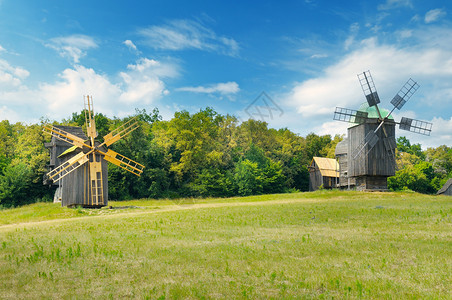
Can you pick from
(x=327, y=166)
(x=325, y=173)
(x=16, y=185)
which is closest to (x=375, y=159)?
(x=325, y=173)

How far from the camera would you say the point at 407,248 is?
46.1 ft

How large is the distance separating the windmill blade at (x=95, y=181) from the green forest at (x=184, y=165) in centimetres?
1976

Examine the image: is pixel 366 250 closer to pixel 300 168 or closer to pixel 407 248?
pixel 407 248

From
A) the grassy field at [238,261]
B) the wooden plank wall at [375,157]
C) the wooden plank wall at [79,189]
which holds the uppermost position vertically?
the wooden plank wall at [375,157]

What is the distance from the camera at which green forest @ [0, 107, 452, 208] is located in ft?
197

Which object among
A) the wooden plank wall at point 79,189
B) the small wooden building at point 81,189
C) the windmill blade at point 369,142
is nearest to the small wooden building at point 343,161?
the windmill blade at point 369,142

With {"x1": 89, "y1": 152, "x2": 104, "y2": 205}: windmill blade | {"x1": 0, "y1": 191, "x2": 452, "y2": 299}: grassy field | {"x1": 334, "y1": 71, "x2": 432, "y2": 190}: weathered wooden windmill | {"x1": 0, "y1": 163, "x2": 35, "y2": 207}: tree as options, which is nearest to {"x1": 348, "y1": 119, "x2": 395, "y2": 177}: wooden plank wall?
{"x1": 334, "y1": 71, "x2": 432, "y2": 190}: weathered wooden windmill

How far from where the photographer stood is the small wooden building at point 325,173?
231 feet

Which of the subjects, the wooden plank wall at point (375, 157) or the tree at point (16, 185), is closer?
the wooden plank wall at point (375, 157)

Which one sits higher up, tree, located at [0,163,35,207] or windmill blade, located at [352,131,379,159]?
windmill blade, located at [352,131,379,159]

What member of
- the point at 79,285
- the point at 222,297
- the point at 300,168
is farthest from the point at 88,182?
the point at 300,168

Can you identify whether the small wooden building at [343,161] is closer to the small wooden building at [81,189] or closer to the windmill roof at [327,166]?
the windmill roof at [327,166]

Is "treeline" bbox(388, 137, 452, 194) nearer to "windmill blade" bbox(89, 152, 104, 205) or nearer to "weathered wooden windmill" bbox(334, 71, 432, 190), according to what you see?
"weathered wooden windmill" bbox(334, 71, 432, 190)

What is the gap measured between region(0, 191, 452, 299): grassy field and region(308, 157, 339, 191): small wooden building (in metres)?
49.4
